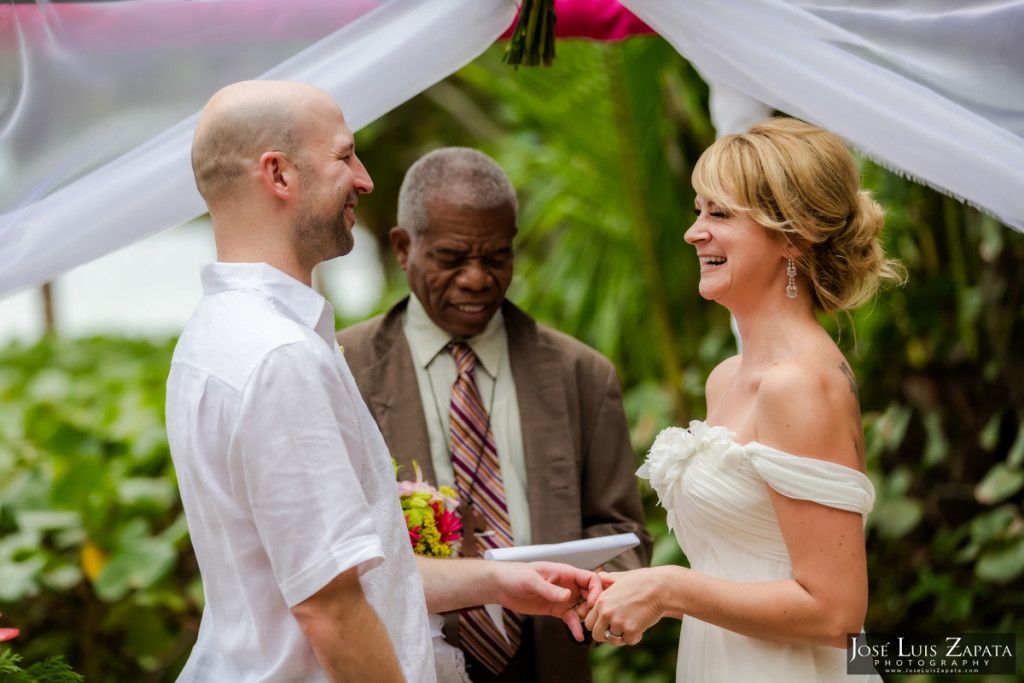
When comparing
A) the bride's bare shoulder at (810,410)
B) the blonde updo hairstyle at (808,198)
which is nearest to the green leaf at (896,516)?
the blonde updo hairstyle at (808,198)

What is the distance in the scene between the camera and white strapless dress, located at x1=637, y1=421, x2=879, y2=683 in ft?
6.97

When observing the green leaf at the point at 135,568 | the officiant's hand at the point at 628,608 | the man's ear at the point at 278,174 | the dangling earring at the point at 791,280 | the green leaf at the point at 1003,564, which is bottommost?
the green leaf at the point at 1003,564

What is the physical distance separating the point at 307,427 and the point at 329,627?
0.33 metres

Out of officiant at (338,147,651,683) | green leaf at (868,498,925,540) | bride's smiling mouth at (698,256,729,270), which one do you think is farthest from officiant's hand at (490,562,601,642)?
green leaf at (868,498,925,540)

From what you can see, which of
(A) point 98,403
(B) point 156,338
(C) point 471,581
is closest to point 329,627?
(C) point 471,581

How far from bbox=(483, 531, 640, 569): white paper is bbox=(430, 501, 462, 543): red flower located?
0.15 meters

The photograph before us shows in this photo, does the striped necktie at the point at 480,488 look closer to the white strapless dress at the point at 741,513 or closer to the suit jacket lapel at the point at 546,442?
the suit jacket lapel at the point at 546,442

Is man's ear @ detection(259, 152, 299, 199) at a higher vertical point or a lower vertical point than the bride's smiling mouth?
higher

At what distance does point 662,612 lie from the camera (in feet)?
7.38

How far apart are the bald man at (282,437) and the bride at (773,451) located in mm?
719

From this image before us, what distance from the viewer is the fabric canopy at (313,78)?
2152 millimetres

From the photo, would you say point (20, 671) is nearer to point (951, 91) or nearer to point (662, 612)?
point (662, 612)

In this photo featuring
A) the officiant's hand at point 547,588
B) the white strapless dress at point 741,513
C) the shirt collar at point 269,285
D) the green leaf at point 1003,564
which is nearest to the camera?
the shirt collar at point 269,285

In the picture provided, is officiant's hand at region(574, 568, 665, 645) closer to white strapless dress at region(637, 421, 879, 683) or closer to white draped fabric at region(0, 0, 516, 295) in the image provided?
white strapless dress at region(637, 421, 879, 683)
